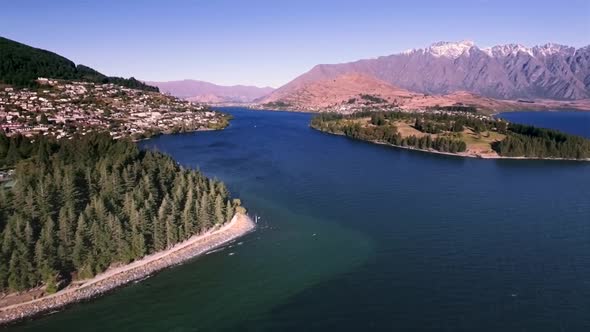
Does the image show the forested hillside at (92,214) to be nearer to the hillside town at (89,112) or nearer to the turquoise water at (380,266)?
the turquoise water at (380,266)

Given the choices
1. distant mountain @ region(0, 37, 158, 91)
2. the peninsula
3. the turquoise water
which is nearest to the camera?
the turquoise water

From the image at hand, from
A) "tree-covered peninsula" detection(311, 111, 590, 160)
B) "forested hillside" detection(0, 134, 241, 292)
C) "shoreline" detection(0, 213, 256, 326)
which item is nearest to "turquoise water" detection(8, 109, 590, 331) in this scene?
"shoreline" detection(0, 213, 256, 326)

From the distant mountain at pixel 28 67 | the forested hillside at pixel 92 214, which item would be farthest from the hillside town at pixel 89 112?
the forested hillside at pixel 92 214

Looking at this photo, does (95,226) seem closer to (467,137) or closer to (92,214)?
(92,214)

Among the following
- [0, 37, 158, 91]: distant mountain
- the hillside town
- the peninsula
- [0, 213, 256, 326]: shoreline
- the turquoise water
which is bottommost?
the turquoise water

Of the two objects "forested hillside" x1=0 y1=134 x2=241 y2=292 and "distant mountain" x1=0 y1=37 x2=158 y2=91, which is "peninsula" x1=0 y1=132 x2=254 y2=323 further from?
"distant mountain" x1=0 y1=37 x2=158 y2=91

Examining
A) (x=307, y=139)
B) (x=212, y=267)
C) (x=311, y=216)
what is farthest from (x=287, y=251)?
(x=307, y=139)
